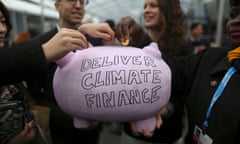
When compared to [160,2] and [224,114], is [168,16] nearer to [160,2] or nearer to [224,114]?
[160,2]

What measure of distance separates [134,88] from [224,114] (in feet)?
0.97

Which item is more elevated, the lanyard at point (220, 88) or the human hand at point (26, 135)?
the lanyard at point (220, 88)

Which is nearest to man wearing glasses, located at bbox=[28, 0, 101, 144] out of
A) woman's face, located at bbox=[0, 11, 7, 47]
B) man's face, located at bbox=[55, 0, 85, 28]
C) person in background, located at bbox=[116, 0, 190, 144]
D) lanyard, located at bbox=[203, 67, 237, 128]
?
man's face, located at bbox=[55, 0, 85, 28]

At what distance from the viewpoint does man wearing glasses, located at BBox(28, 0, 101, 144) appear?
3.17ft

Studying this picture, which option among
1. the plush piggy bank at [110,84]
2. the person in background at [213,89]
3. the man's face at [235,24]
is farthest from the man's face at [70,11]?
the man's face at [235,24]

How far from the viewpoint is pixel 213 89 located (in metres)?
0.76

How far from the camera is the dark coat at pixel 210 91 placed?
68 centimetres

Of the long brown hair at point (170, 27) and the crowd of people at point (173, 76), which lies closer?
the crowd of people at point (173, 76)

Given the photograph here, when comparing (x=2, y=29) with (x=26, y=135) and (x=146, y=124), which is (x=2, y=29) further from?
(x=146, y=124)

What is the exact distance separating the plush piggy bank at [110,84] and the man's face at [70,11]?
0.30 meters

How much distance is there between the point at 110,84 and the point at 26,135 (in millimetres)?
375

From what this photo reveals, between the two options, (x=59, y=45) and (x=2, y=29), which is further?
(x=2, y=29)

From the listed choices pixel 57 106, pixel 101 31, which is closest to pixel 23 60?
pixel 101 31

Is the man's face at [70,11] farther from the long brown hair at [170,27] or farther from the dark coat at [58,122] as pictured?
the long brown hair at [170,27]
